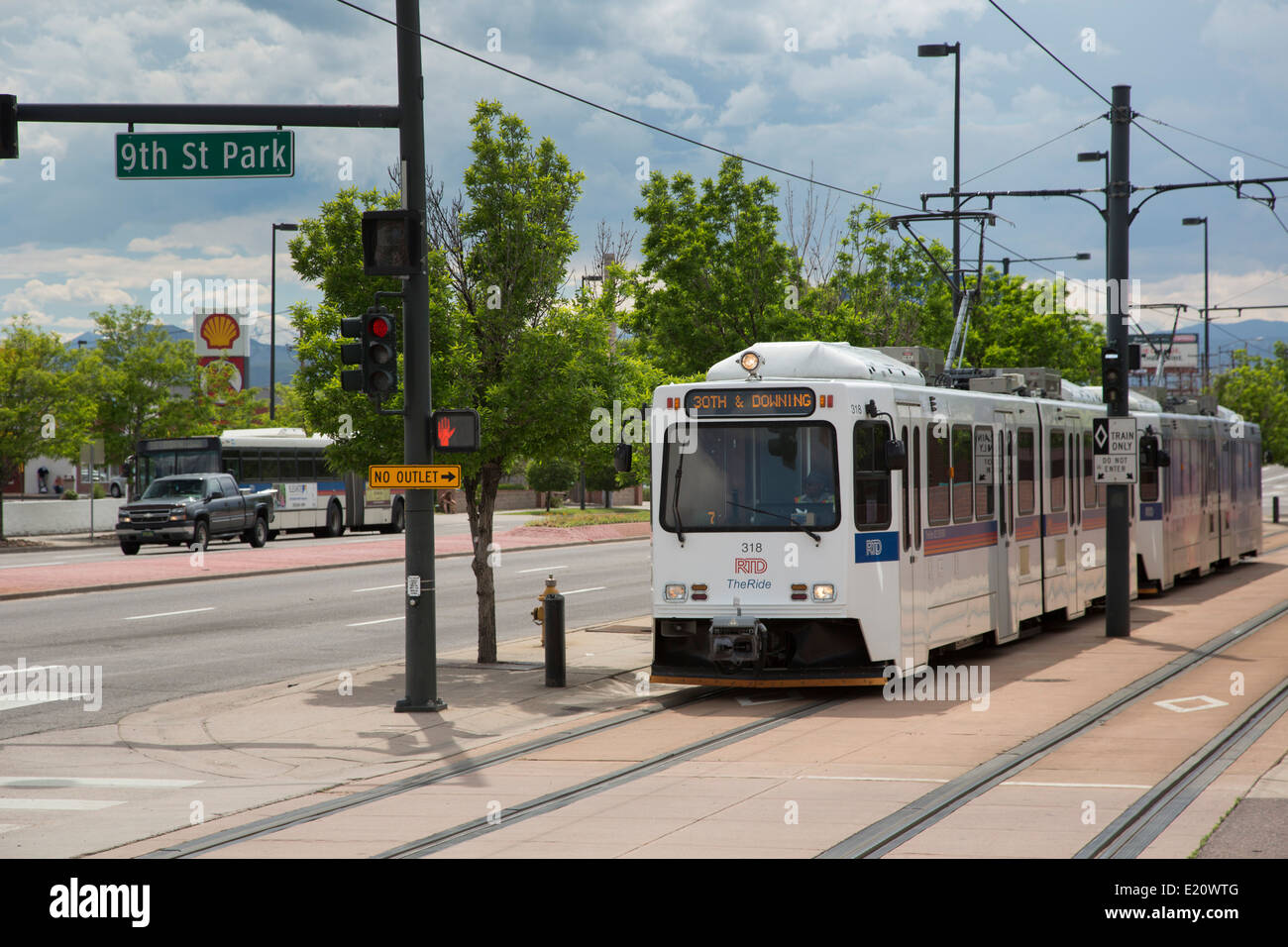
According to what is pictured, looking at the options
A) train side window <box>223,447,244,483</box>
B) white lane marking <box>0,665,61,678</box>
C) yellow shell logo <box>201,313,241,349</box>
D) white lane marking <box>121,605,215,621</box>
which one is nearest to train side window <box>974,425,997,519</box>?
white lane marking <box>0,665,61,678</box>

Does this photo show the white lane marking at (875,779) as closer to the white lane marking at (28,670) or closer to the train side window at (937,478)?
the train side window at (937,478)

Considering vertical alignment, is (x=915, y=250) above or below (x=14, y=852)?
above

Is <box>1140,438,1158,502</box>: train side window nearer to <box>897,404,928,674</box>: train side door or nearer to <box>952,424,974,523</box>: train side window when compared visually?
<box>952,424,974,523</box>: train side window

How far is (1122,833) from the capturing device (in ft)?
25.6

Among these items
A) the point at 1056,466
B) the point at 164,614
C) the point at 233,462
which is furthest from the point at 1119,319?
the point at 233,462

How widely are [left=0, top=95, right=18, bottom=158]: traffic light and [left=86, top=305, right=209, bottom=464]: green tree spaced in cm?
3674

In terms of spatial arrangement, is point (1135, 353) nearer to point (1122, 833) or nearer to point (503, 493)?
point (1122, 833)

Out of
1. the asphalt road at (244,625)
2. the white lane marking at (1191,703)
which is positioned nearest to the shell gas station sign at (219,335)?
the asphalt road at (244,625)

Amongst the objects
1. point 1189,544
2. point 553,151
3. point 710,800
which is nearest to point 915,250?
point 1189,544

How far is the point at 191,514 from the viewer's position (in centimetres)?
3803

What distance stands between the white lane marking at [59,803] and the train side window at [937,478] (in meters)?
8.22

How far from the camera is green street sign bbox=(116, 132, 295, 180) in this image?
13570 millimetres

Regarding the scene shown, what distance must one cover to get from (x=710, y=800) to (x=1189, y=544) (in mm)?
20310

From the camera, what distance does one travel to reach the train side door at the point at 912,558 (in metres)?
13.7
